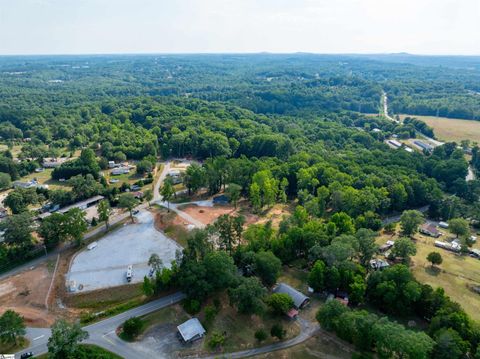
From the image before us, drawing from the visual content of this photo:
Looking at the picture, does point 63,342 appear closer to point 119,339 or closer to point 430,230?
point 119,339

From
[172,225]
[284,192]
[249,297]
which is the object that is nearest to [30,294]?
[172,225]

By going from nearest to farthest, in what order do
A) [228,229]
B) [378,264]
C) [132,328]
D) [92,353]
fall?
[92,353] < [132,328] < [378,264] < [228,229]

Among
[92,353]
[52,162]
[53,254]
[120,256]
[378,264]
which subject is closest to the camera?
[92,353]

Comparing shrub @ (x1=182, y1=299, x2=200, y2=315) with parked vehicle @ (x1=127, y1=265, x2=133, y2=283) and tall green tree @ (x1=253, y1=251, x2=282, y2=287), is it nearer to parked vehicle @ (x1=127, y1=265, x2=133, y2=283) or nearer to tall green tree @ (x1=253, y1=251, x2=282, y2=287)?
tall green tree @ (x1=253, y1=251, x2=282, y2=287)

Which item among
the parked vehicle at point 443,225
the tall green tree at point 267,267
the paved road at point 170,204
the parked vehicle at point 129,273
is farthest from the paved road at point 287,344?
the parked vehicle at point 443,225

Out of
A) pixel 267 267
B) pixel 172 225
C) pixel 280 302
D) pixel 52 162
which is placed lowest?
pixel 172 225

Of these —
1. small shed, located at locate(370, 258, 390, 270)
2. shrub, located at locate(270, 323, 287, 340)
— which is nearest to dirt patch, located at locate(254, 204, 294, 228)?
small shed, located at locate(370, 258, 390, 270)

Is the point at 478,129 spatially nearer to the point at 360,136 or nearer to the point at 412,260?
the point at 360,136

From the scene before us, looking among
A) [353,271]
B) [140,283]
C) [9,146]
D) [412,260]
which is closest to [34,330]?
[140,283]
